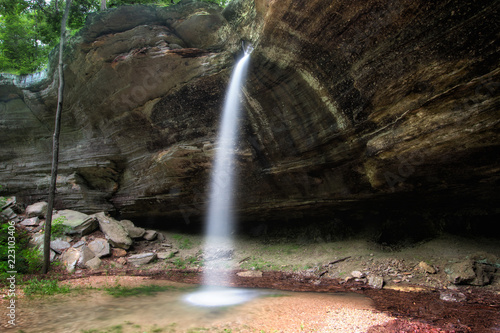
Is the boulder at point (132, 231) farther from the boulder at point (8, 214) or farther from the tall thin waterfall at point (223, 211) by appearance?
the boulder at point (8, 214)

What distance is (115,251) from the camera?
10562 mm

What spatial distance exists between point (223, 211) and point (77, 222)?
21.6 ft

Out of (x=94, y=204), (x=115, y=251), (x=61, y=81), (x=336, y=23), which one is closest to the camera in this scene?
(x=336, y=23)

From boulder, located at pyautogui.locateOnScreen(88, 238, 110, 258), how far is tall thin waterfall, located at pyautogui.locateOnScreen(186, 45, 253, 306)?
404 cm

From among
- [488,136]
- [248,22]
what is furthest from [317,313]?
[248,22]

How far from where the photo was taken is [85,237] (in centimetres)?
1107

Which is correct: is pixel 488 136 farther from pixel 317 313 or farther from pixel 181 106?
pixel 181 106

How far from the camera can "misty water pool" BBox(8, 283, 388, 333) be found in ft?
12.7

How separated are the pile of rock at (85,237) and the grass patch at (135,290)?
3.48m

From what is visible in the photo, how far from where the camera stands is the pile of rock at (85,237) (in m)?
9.60

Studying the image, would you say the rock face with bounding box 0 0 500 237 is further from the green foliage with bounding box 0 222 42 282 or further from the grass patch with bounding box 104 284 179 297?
the grass patch with bounding box 104 284 179 297

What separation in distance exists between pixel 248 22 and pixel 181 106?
423 centimetres

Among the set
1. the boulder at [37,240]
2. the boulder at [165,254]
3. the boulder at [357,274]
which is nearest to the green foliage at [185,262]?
the boulder at [165,254]

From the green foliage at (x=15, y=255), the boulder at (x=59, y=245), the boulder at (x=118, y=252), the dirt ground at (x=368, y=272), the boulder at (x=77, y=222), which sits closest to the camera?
the dirt ground at (x=368, y=272)
